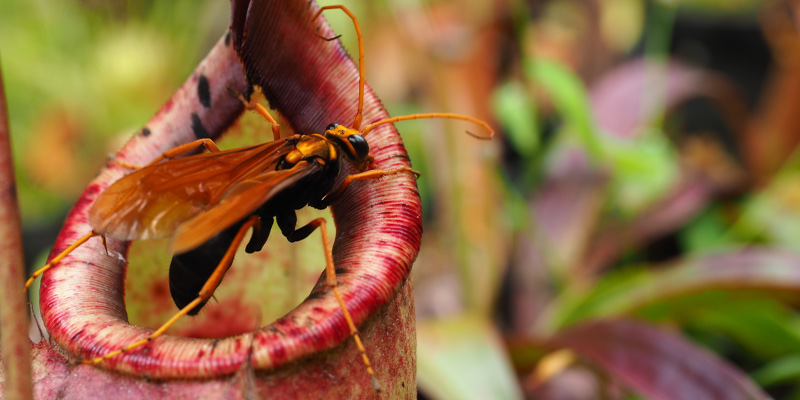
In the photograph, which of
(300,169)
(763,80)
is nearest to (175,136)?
(300,169)

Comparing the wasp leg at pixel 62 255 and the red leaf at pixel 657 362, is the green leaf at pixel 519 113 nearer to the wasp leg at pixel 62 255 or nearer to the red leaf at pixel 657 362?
the red leaf at pixel 657 362

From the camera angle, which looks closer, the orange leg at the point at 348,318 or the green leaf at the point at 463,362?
the orange leg at the point at 348,318

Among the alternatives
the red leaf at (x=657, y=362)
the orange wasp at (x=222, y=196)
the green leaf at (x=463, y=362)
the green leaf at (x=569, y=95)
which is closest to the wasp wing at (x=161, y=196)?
the orange wasp at (x=222, y=196)

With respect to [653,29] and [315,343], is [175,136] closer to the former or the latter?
[315,343]

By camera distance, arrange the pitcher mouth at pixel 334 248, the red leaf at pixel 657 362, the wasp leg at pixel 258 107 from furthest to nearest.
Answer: the red leaf at pixel 657 362
the wasp leg at pixel 258 107
the pitcher mouth at pixel 334 248

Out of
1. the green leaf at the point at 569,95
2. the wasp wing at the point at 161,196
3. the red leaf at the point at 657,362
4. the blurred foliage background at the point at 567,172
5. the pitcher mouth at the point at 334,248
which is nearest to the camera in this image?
the pitcher mouth at the point at 334,248

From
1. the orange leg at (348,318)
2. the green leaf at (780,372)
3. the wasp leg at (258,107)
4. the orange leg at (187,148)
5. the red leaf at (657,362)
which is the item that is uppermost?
the wasp leg at (258,107)

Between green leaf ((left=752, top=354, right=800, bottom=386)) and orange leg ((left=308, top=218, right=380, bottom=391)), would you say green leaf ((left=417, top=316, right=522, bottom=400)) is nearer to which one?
green leaf ((left=752, top=354, right=800, bottom=386))
